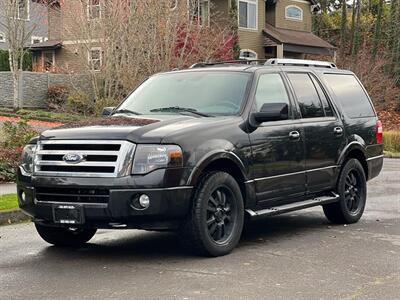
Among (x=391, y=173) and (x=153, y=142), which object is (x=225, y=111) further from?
(x=391, y=173)

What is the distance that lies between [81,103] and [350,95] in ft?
57.8

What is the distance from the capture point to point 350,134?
8914mm

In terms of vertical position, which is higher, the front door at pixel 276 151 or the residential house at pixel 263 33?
the residential house at pixel 263 33

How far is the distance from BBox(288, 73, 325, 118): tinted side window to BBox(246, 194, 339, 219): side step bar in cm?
101

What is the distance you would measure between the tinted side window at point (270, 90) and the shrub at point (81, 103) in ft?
57.0

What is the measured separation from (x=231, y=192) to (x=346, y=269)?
53.0 inches

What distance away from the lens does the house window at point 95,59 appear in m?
24.0

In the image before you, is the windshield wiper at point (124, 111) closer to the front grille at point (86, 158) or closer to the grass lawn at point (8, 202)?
the front grille at point (86, 158)

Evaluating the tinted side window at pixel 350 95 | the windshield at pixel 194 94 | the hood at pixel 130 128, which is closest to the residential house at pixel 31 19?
the tinted side window at pixel 350 95

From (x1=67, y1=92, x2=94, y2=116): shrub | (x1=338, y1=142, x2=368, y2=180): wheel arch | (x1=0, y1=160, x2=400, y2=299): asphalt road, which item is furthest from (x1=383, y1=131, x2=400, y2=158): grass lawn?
(x1=0, y1=160, x2=400, y2=299): asphalt road

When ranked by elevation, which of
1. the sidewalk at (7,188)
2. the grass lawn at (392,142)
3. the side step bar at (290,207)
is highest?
the side step bar at (290,207)

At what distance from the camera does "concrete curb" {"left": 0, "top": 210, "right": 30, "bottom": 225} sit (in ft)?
29.8

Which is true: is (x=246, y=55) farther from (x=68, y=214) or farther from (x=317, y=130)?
(x=68, y=214)

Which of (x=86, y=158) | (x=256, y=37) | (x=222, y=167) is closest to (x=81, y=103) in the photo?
(x=256, y=37)
